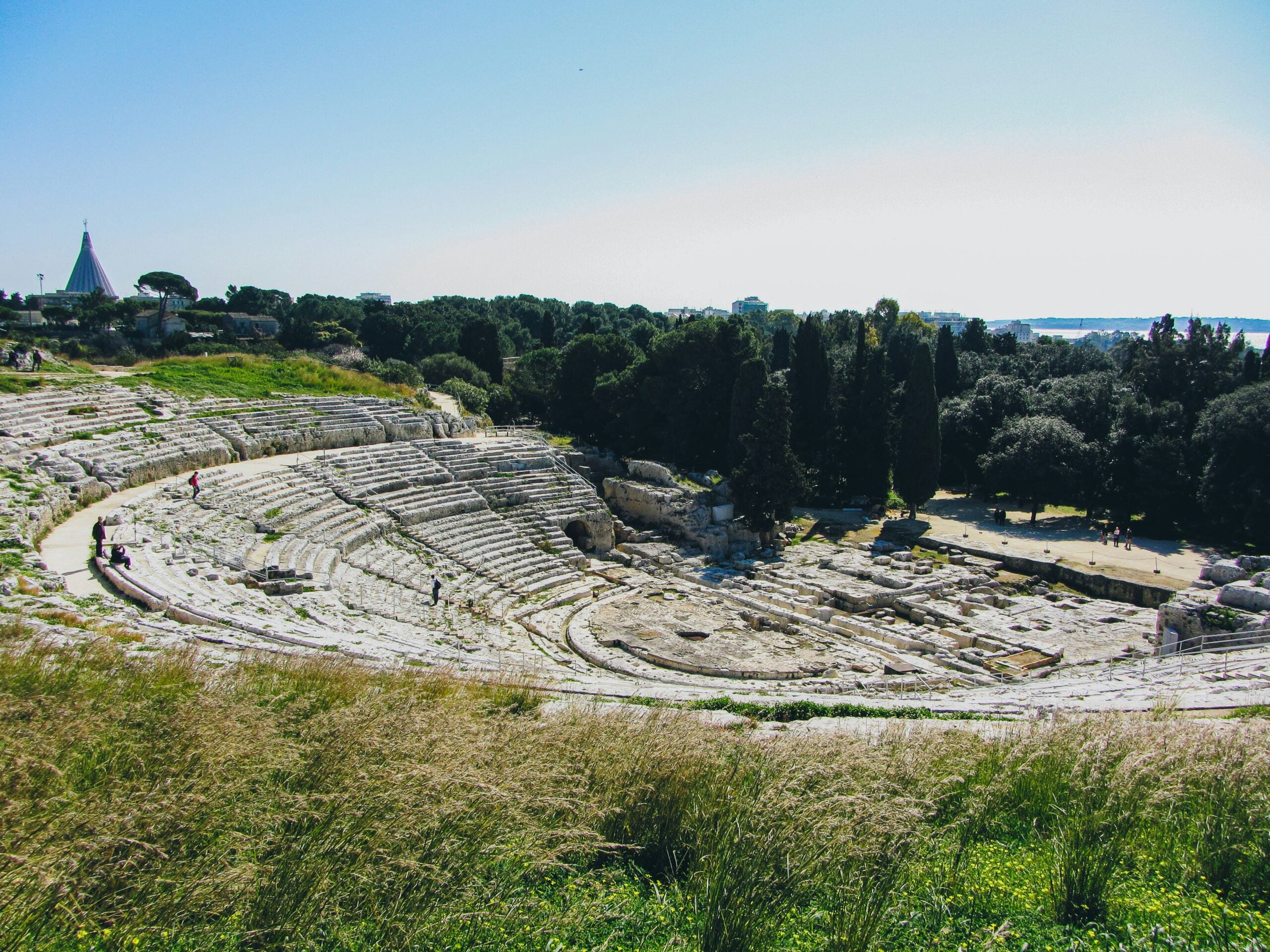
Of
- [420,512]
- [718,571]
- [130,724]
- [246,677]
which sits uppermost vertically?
[130,724]

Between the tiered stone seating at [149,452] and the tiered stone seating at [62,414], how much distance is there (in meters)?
0.59

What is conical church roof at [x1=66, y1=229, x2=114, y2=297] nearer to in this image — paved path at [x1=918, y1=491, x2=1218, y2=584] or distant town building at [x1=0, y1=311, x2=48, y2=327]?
distant town building at [x1=0, y1=311, x2=48, y2=327]

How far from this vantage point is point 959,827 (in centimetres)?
513

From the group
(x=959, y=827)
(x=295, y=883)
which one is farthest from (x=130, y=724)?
(x=959, y=827)

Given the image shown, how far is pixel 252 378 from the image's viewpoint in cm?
2892

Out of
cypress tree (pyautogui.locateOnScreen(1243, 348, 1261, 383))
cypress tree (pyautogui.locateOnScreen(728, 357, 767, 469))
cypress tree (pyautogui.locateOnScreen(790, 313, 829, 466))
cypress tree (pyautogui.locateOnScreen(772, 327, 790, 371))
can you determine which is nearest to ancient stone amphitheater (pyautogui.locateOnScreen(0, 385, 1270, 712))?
cypress tree (pyautogui.locateOnScreen(728, 357, 767, 469))

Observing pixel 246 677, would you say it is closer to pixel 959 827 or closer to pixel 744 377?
pixel 959 827

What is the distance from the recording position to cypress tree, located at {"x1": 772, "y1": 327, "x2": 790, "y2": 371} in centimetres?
5050

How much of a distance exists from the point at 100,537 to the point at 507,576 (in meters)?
9.34

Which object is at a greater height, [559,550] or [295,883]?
[295,883]

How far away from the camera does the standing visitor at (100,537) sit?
13484 millimetres

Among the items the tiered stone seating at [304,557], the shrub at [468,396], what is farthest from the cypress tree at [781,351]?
the tiered stone seating at [304,557]

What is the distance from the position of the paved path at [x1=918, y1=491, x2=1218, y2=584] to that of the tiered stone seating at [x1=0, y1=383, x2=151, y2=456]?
26.3 m

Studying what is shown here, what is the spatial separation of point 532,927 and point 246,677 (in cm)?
448
